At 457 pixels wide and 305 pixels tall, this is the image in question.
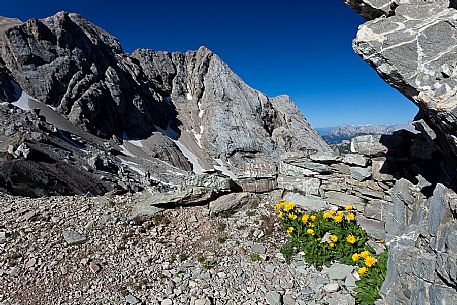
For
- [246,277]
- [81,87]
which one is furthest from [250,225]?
[81,87]

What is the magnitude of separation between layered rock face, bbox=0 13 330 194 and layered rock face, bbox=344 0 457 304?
38.9 meters

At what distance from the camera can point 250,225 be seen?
1106 cm

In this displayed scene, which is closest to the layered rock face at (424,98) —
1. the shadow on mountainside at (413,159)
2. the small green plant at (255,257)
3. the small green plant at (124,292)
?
the shadow on mountainside at (413,159)

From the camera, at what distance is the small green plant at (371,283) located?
7480 millimetres

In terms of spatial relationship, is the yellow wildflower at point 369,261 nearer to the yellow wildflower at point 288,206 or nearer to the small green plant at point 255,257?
the small green plant at point 255,257

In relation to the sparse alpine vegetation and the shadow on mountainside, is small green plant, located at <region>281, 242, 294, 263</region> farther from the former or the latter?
the shadow on mountainside

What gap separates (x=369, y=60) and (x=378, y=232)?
19.5 ft

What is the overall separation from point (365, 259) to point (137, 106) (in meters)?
90.1

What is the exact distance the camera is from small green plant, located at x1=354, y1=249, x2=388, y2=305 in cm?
748

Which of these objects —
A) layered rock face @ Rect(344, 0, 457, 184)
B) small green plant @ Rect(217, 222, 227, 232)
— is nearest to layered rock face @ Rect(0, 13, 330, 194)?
small green plant @ Rect(217, 222, 227, 232)

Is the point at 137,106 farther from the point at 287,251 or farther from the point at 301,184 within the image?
the point at 287,251

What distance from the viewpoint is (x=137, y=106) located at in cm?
9175

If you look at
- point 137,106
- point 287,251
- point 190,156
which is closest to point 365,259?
point 287,251

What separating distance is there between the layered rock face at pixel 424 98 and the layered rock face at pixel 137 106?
38902mm
